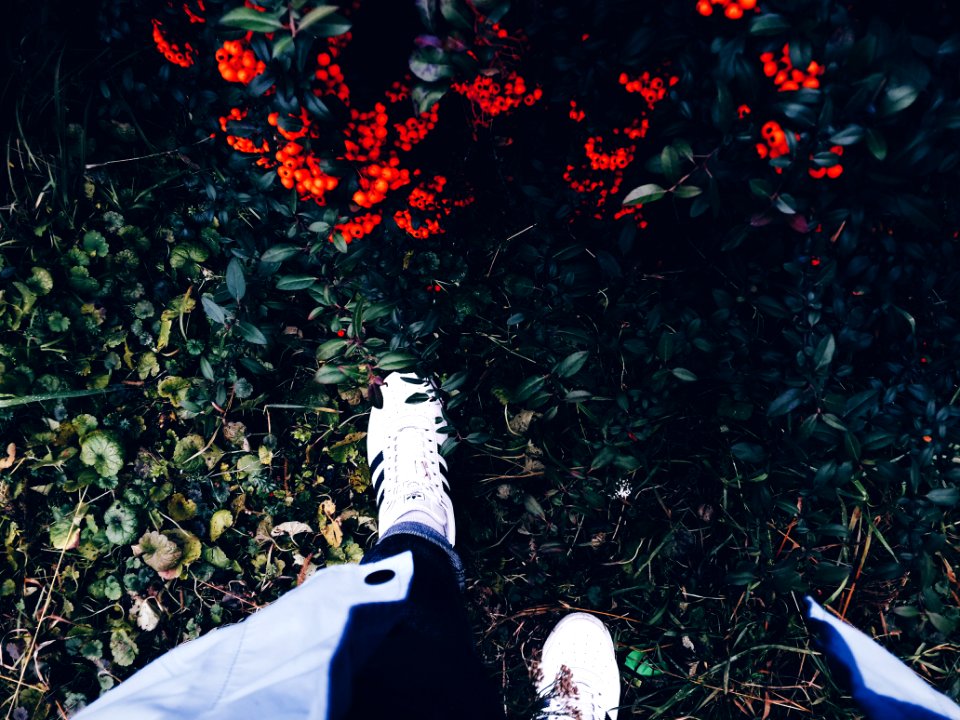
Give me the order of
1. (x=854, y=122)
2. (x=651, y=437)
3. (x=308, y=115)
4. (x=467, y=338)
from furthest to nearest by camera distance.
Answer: (x=467, y=338), (x=651, y=437), (x=308, y=115), (x=854, y=122)

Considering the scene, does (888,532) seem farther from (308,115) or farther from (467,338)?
(308,115)

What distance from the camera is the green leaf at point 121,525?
1909mm

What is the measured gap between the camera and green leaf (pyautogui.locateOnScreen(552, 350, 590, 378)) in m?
1.31

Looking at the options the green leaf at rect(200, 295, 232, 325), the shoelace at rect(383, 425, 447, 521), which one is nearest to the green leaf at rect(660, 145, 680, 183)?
the green leaf at rect(200, 295, 232, 325)

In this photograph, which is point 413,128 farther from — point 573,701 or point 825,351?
point 573,701

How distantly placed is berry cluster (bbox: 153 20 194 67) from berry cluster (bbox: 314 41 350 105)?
47cm

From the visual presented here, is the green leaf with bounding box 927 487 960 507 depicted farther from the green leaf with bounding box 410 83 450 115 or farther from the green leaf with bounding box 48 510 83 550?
the green leaf with bounding box 48 510 83 550

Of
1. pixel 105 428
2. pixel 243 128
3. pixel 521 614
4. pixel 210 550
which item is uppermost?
pixel 243 128

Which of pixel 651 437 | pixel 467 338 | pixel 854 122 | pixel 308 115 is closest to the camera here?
pixel 854 122

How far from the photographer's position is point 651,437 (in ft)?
5.63

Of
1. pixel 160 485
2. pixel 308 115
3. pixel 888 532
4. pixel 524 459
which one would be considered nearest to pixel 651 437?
pixel 524 459

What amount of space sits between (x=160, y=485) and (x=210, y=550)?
298 millimetres

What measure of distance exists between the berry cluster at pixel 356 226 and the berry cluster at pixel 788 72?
0.80 meters

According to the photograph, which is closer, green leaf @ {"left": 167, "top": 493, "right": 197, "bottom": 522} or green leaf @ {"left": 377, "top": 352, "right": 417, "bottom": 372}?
green leaf @ {"left": 377, "top": 352, "right": 417, "bottom": 372}
